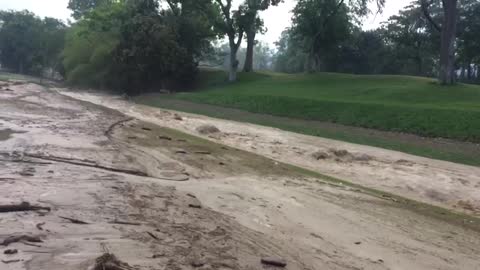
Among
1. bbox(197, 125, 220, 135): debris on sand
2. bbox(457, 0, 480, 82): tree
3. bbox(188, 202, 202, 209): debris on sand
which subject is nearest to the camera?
bbox(188, 202, 202, 209): debris on sand

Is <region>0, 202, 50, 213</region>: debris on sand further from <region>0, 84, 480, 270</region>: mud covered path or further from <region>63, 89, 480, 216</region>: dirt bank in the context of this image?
<region>63, 89, 480, 216</region>: dirt bank

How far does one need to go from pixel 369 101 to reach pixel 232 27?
24215 mm

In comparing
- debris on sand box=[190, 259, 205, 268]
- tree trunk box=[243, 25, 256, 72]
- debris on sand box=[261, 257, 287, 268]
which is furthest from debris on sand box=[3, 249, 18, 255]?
tree trunk box=[243, 25, 256, 72]

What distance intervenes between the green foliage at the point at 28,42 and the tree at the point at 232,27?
40.7m

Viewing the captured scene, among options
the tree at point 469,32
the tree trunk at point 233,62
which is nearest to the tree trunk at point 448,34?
the tree at point 469,32

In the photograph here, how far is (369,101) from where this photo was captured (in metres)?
32.3

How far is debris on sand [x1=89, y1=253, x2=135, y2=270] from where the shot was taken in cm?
537

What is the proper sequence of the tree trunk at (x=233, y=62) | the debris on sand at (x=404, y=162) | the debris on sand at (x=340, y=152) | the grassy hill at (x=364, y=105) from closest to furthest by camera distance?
the debris on sand at (x=404, y=162), the debris on sand at (x=340, y=152), the grassy hill at (x=364, y=105), the tree trunk at (x=233, y=62)

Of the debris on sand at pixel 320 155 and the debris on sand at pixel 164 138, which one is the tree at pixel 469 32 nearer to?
the debris on sand at pixel 320 155

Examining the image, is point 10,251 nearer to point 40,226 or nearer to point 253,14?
point 40,226

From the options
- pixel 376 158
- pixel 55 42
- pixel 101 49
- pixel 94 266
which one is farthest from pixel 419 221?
pixel 55 42

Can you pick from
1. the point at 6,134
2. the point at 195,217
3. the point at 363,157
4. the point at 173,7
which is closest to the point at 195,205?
the point at 195,217

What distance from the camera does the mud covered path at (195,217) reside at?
6215 millimetres

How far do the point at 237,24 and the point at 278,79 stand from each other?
23.5ft
